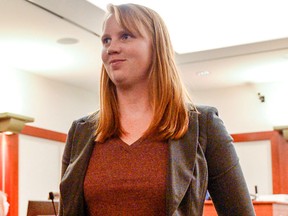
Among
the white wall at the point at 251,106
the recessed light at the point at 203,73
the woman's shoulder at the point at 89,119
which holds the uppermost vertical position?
the recessed light at the point at 203,73

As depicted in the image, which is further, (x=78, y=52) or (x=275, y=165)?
(x=275, y=165)

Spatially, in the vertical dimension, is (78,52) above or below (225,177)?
above

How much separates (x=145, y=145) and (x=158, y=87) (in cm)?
13

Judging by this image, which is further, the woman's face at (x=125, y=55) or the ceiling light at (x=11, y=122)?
the ceiling light at (x=11, y=122)

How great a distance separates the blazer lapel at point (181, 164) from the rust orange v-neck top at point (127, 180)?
22mm

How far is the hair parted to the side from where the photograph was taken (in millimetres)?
1196

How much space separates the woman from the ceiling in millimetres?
4280

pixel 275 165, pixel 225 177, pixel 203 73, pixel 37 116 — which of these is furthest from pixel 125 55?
pixel 275 165

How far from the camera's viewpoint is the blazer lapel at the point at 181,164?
3.58 feet

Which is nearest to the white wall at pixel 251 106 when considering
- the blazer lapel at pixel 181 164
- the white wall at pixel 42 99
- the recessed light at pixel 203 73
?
the recessed light at pixel 203 73

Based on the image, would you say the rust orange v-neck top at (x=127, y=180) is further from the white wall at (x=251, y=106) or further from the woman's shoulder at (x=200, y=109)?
the white wall at (x=251, y=106)

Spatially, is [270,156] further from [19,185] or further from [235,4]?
[19,185]

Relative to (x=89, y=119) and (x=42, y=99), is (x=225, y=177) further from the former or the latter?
(x=42, y=99)

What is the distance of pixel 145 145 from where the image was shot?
3.91 ft
